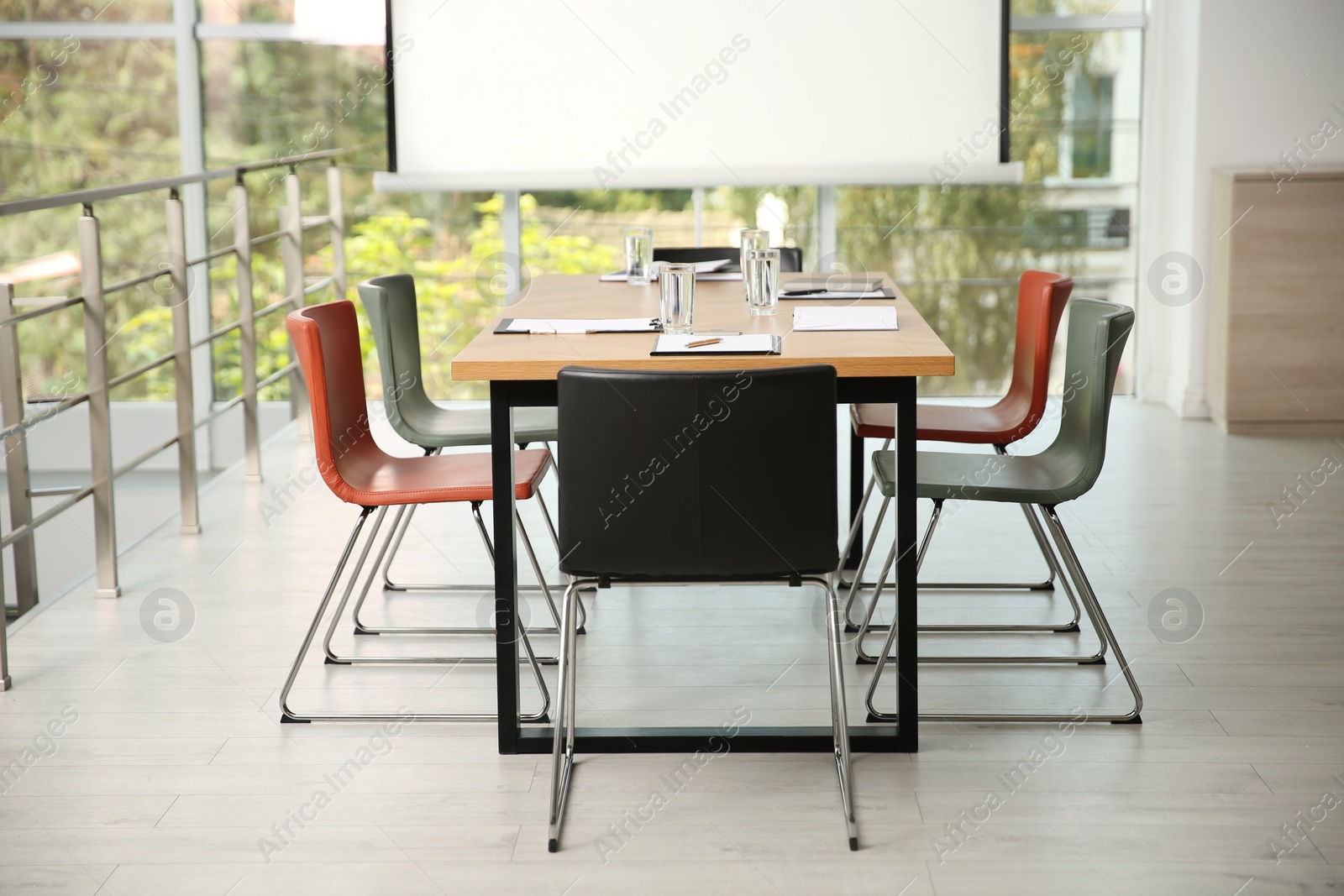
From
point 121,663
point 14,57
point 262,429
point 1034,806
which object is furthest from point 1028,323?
point 14,57

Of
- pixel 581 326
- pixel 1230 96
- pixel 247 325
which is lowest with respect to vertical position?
pixel 247 325

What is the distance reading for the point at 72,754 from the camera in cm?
238

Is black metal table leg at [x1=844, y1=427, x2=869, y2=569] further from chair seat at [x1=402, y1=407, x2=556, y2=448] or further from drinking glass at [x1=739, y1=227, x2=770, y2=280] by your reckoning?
chair seat at [x1=402, y1=407, x2=556, y2=448]

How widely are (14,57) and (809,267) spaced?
3.67 metres

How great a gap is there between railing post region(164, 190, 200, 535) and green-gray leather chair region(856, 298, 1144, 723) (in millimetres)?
2118

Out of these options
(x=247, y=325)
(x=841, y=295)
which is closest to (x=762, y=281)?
(x=841, y=295)

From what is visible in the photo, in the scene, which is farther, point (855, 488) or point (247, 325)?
point (247, 325)

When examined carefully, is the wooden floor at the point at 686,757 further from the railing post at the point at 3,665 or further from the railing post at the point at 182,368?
the railing post at the point at 182,368

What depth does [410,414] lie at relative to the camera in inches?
122

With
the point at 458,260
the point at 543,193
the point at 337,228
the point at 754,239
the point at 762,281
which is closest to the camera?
the point at 762,281

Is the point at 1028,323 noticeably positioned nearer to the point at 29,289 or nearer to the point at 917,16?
the point at 917,16

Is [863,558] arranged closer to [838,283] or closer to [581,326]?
[838,283]

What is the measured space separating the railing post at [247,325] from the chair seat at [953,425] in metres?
2.22

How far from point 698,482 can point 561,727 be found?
1.60 feet
